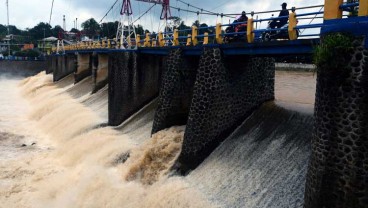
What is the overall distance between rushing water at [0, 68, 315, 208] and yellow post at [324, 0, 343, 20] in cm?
435

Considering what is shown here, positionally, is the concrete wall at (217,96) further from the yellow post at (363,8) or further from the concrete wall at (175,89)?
the yellow post at (363,8)

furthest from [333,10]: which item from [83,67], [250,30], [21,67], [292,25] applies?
[21,67]

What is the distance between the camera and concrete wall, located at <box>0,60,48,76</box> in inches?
2537

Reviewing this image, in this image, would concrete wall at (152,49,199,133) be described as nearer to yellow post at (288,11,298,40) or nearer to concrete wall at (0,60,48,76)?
yellow post at (288,11,298,40)

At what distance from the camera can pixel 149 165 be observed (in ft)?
46.6

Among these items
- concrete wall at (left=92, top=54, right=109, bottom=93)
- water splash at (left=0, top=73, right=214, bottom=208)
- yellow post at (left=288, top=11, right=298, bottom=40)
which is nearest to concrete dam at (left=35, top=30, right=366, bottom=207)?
water splash at (left=0, top=73, right=214, bottom=208)

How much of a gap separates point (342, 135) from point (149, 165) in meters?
7.76

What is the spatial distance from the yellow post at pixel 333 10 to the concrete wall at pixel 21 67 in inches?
2415

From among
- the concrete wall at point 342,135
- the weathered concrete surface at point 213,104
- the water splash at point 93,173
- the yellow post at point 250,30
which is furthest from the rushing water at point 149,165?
the yellow post at point 250,30

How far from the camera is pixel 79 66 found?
39.5 m

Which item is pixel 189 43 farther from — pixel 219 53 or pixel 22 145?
pixel 22 145

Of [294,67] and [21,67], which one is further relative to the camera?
[21,67]

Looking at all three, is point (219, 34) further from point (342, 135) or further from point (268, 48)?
point (342, 135)

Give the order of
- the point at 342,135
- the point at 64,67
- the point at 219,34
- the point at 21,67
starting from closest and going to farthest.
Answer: the point at 342,135 → the point at 219,34 → the point at 64,67 → the point at 21,67
